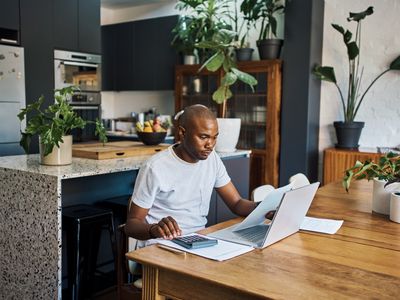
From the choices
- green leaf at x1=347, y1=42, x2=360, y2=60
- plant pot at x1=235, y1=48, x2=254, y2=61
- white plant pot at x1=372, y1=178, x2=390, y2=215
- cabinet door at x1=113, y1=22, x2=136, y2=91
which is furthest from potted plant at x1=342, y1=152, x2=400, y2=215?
cabinet door at x1=113, y1=22, x2=136, y2=91

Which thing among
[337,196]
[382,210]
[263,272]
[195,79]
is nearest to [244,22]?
[195,79]

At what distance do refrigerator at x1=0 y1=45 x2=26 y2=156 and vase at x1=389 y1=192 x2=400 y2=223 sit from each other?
3.46m

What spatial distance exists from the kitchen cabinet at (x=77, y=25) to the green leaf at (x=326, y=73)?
97.3 inches

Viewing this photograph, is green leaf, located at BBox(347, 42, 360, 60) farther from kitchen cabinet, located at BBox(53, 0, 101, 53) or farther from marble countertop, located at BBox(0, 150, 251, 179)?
kitchen cabinet, located at BBox(53, 0, 101, 53)

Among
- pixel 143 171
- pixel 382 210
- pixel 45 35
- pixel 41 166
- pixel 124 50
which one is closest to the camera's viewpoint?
pixel 143 171

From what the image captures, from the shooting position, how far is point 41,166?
2373mm

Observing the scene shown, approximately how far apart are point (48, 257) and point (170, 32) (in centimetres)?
389

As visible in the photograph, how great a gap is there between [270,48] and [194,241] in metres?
3.54

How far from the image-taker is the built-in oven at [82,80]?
4.61 meters

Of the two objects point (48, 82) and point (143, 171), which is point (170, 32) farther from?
point (143, 171)

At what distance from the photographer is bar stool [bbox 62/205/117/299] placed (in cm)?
238

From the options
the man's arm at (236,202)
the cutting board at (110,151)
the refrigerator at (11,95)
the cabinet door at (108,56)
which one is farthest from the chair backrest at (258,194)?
the cabinet door at (108,56)

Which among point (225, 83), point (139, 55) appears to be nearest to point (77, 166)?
point (225, 83)

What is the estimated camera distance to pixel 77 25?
473cm
